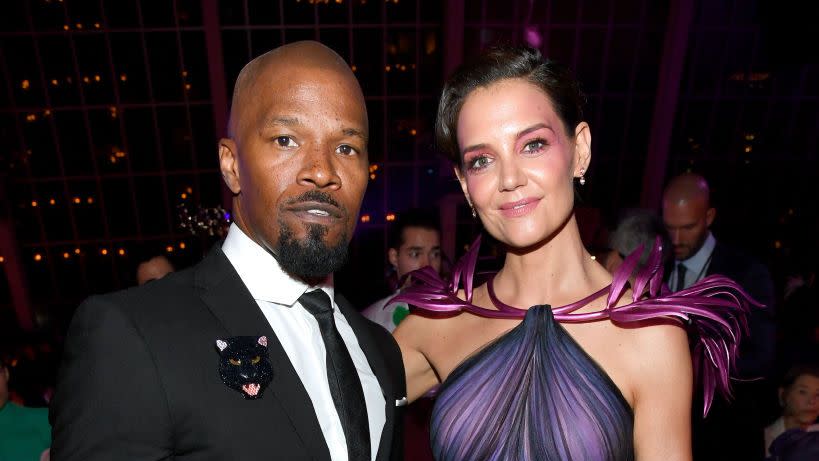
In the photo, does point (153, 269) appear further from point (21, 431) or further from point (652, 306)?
point (652, 306)

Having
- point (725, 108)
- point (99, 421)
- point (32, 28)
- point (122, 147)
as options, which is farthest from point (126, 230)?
point (725, 108)

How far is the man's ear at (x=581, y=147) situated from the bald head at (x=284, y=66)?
2.31 feet

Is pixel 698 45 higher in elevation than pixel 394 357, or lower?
higher

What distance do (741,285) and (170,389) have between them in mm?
3478

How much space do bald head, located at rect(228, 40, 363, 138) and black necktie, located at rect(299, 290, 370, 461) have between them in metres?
0.55

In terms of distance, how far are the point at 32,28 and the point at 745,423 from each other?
27.5 ft

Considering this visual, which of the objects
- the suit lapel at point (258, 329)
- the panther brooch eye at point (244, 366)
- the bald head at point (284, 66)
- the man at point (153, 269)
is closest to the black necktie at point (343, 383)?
the suit lapel at point (258, 329)

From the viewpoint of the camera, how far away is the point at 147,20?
7.13 m

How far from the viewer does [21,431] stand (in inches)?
124

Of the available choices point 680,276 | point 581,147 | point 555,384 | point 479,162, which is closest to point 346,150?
point 479,162

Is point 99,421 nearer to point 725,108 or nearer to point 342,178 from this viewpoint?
point 342,178

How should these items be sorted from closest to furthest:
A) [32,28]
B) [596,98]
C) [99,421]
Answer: [99,421], [32,28], [596,98]

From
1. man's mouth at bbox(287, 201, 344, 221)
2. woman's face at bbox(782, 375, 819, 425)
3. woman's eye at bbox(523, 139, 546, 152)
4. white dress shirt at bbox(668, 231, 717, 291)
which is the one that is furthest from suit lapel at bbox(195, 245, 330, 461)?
woman's face at bbox(782, 375, 819, 425)

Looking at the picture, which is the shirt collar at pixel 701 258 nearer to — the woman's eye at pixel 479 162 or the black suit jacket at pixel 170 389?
the woman's eye at pixel 479 162
